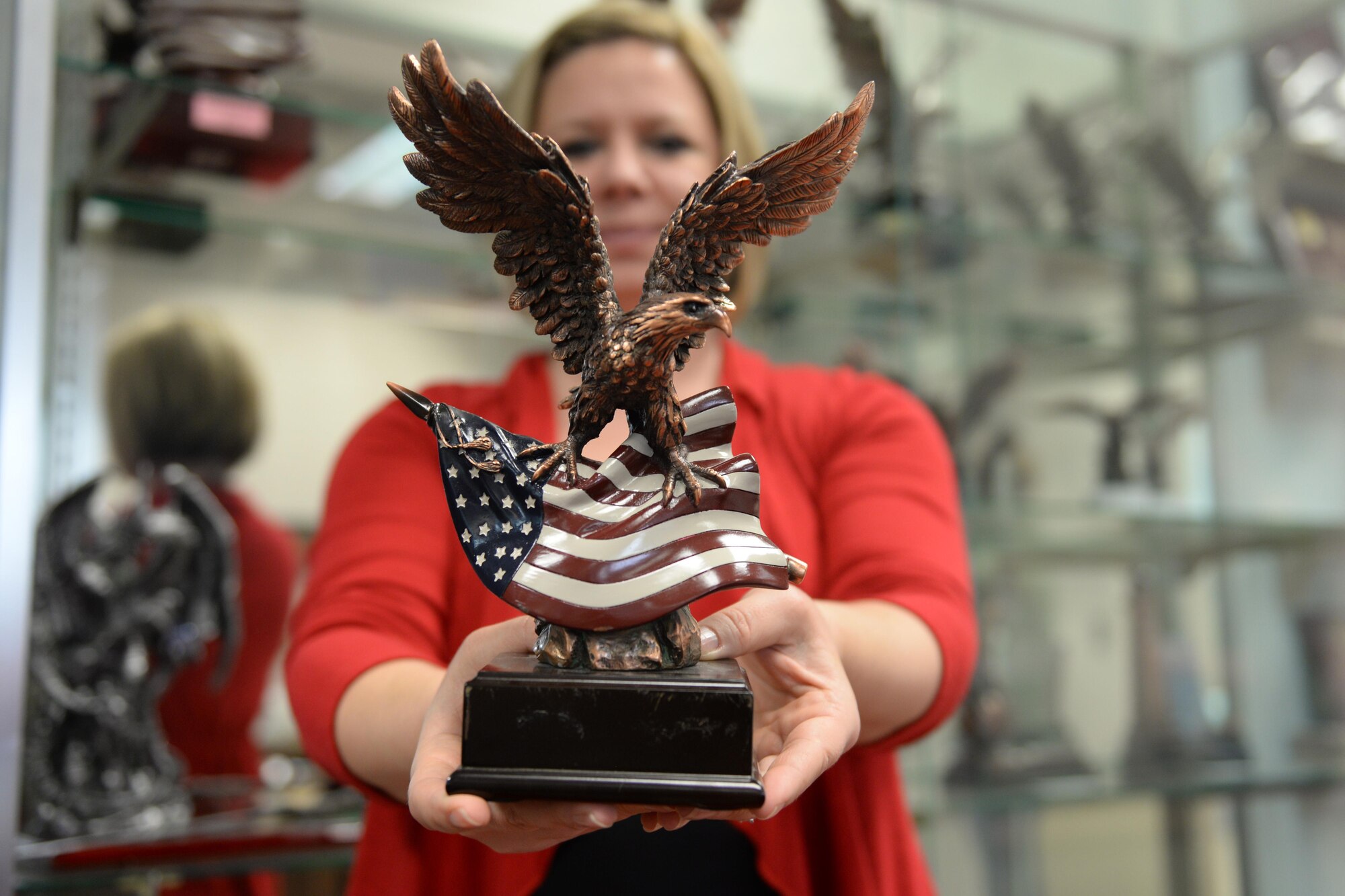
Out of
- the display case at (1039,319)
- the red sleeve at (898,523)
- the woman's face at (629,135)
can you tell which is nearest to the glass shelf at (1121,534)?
the display case at (1039,319)

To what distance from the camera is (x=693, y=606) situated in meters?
0.86

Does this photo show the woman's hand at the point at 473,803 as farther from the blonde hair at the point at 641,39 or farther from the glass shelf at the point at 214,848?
the glass shelf at the point at 214,848

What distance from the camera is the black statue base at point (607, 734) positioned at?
625 millimetres

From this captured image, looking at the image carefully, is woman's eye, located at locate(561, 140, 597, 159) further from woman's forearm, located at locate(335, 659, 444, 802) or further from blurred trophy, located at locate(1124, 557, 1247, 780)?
blurred trophy, located at locate(1124, 557, 1247, 780)

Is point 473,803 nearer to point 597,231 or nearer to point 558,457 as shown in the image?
point 558,457

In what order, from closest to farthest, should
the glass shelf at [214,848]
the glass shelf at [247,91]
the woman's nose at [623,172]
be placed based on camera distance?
the woman's nose at [623,172] → the glass shelf at [214,848] → the glass shelf at [247,91]

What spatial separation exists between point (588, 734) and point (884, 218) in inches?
49.5

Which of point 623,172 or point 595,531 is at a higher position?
point 623,172

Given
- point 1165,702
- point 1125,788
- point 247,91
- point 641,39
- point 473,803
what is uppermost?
point 247,91

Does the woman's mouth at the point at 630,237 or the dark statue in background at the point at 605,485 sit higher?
the woman's mouth at the point at 630,237

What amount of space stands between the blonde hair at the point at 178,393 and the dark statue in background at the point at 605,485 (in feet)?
3.84

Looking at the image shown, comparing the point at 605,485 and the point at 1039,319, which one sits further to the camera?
the point at 1039,319

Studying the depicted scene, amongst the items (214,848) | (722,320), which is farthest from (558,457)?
(214,848)

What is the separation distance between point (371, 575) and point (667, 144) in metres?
0.46
